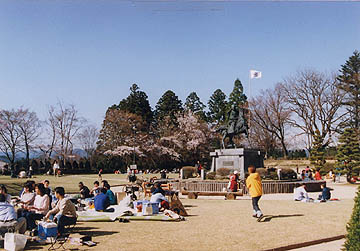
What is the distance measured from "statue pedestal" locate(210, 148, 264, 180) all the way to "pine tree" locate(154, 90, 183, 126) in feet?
133

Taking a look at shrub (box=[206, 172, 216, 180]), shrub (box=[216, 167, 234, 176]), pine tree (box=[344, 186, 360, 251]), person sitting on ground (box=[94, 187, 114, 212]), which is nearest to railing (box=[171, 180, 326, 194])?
shrub (box=[206, 172, 216, 180])

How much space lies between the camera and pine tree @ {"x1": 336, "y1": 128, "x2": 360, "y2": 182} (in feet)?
102

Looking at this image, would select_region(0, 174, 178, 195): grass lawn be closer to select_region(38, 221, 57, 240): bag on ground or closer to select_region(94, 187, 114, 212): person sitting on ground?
select_region(94, 187, 114, 212): person sitting on ground

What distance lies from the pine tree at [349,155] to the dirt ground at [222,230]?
743 inches

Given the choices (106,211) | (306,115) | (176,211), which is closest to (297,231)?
(176,211)

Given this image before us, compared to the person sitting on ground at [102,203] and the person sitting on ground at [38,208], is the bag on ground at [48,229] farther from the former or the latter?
the person sitting on ground at [102,203]

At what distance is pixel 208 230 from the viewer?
996 centimetres

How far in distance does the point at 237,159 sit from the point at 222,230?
1477cm

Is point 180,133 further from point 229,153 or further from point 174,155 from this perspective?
point 229,153

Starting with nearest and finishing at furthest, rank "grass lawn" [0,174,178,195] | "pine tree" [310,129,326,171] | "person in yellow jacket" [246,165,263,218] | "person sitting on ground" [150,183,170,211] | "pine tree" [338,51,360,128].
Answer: "person in yellow jacket" [246,165,263,218], "person sitting on ground" [150,183,170,211], "grass lawn" [0,174,178,195], "pine tree" [310,129,326,171], "pine tree" [338,51,360,128]

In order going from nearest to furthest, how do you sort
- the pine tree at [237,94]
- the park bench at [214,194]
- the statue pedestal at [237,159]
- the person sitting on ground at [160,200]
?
the person sitting on ground at [160,200], the park bench at [214,194], the statue pedestal at [237,159], the pine tree at [237,94]

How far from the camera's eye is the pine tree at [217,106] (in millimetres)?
73750

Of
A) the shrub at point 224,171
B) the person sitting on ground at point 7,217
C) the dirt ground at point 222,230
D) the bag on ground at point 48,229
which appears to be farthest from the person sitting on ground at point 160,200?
the shrub at point 224,171

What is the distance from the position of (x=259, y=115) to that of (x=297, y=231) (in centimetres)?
4848
